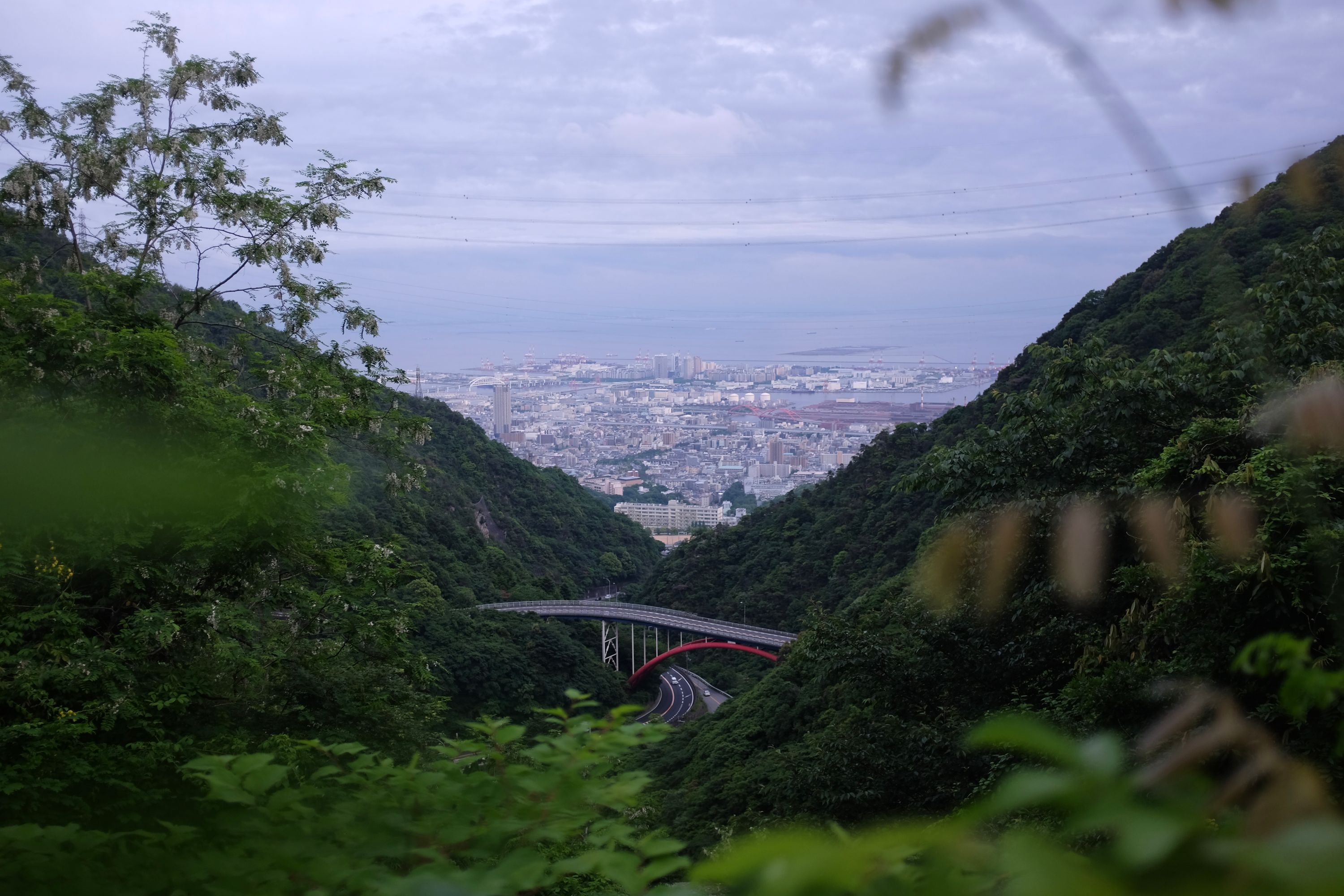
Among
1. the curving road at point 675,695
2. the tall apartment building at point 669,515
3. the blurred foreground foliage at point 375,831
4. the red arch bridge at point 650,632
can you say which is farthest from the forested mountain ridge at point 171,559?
the tall apartment building at point 669,515

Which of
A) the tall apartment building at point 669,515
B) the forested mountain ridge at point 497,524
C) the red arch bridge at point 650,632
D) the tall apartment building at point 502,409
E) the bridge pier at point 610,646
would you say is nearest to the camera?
the red arch bridge at point 650,632

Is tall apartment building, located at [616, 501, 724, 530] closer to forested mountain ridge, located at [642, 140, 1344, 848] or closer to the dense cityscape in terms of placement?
the dense cityscape

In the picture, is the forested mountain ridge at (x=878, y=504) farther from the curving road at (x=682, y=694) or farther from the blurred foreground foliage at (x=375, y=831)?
the blurred foreground foliage at (x=375, y=831)

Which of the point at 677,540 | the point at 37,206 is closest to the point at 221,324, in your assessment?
the point at 37,206

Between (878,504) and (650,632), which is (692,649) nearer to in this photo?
(650,632)

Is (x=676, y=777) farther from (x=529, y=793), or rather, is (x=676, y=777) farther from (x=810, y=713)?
(x=529, y=793)

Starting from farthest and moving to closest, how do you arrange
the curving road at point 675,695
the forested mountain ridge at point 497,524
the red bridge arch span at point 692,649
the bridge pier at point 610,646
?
the bridge pier at point 610,646, the forested mountain ridge at point 497,524, the curving road at point 675,695, the red bridge arch span at point 692,649
